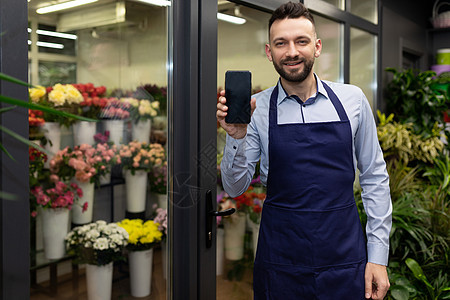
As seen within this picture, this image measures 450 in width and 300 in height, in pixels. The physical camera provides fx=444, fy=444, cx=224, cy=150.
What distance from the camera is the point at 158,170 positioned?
1.94 metres

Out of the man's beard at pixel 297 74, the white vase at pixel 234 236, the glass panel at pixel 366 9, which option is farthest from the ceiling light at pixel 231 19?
the glass panel at pixel 366 9

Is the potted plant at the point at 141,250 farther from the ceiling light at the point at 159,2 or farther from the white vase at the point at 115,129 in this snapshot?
the ceiling light at the point at 159,2

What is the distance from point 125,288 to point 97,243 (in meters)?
0.26

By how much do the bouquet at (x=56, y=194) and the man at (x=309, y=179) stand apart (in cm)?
56

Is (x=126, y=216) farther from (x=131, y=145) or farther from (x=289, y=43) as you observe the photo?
(x=289, y=43)

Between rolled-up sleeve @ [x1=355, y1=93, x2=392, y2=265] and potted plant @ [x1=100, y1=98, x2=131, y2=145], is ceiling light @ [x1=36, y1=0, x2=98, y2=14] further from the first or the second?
rolled-up sleeve @ [x1=355, y1=93, x2=392, y2=265]

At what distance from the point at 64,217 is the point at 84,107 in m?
0.41

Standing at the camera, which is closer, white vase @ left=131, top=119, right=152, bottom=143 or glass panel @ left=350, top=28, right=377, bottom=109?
white vase @ left=131, top=119, right=152, bottom=143

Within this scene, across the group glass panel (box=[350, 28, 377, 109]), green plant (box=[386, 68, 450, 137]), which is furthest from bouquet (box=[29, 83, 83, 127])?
green plant (box=[386, 68, 450, 137])

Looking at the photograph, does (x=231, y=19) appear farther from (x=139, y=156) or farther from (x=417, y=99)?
(x=417, y=99)

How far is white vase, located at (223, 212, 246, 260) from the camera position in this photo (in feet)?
7.48

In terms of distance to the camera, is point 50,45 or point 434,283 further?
point 434,283

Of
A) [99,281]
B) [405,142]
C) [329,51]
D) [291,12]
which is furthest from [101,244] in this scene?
[405,142]

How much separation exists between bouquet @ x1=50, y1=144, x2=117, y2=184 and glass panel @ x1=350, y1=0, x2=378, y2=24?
2.59 metres
